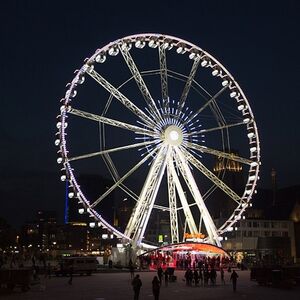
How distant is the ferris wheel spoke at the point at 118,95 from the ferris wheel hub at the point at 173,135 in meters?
2.61

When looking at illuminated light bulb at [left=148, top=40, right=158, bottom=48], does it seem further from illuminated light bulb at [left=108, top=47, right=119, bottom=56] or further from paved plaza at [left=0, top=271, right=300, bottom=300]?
paved plaza at [left=0, top=271, right=300, bottom=300]

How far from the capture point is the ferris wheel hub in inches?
1949

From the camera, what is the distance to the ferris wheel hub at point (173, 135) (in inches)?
1949

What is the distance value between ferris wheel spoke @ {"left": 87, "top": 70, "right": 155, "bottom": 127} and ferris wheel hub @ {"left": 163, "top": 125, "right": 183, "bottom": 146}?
261 cm

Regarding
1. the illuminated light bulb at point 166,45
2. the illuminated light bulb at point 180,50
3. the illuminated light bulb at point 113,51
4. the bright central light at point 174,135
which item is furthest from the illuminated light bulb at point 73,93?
the illuminated light bulb at point 180,50

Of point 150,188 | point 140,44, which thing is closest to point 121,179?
point 150,188

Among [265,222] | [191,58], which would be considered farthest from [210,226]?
[265,222]

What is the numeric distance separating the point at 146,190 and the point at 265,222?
6127 cm

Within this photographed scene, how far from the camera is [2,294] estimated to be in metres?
30.0

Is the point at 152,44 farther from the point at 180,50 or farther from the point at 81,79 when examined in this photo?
the point at 81,79

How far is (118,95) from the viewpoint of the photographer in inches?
1855

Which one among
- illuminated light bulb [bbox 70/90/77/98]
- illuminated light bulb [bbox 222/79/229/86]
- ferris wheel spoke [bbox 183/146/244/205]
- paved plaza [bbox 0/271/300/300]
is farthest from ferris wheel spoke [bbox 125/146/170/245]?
paved plaza [bbox 0/271/300/300]

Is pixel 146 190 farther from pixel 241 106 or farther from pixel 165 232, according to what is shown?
pixel 165 232

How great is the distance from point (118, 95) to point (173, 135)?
6.87 m
